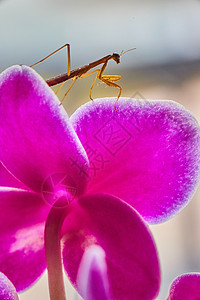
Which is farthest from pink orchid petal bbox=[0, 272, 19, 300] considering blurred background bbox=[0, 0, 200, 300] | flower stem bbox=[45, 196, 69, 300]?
blurred background bbox=[0, 0, 200, 300]

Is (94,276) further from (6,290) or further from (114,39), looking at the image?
(114,39)

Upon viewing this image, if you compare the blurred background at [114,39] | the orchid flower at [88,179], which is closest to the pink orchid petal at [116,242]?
the orchid flower at [88,179]

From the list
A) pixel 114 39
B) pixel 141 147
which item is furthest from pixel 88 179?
pixel 114 39

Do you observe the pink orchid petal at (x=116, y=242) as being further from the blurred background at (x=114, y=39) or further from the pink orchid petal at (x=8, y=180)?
the blurred background at (x=114, y=39)

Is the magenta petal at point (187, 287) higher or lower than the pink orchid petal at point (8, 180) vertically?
lower

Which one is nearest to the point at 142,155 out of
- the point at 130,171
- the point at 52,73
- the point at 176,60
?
the point at 130,171

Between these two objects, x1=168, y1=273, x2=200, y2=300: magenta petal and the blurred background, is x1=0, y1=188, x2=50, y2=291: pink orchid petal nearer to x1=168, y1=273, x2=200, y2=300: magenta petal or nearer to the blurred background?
x1=168, y1=273, x2=200, y2=300: magenta petal

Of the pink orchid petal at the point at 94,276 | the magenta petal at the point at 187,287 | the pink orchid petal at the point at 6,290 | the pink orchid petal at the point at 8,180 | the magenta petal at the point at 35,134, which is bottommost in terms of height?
the magenta petal at the point at 187,287

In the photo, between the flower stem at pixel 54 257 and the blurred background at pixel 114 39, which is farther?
the blurred background at pixel 114 39
